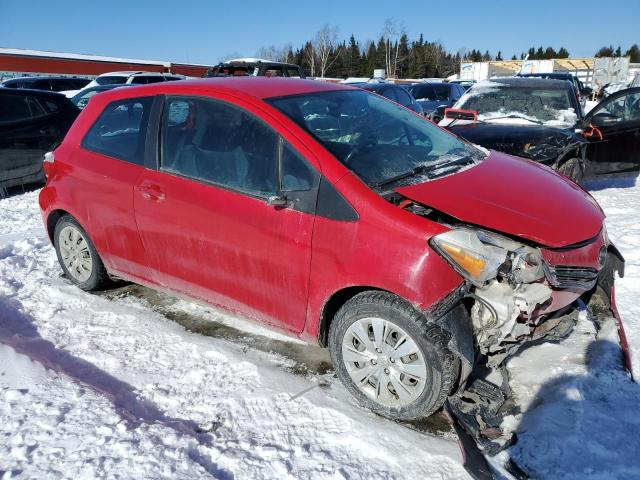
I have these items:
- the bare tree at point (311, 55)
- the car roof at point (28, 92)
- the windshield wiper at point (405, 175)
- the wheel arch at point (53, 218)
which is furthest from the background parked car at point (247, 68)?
the bare tree at point (311, 55)

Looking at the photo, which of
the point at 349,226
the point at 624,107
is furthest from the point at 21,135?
the point at 624,107

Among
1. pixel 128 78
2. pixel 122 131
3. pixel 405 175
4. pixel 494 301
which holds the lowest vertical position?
pixel 494 301

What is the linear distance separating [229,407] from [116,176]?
1.91 m

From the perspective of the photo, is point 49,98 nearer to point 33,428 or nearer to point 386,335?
point 33,428

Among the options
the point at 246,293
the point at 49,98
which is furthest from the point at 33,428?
the point at 49,98

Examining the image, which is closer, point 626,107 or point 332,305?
point 332,305

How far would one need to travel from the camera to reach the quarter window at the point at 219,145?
2.99 metres

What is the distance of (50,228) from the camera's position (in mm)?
4422

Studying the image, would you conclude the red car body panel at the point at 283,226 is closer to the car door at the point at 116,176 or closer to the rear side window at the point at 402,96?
the car door at the point at 116,176

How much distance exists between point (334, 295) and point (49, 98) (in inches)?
290

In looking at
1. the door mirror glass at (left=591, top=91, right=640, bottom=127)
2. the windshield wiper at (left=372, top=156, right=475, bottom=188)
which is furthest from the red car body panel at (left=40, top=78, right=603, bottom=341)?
the door mirror glass at (left=591, top=91, right=640, bottom=127)

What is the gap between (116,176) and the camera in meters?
3.68

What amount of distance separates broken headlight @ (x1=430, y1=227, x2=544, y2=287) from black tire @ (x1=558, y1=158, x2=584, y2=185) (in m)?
3.96

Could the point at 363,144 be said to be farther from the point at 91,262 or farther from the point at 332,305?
the point at 91,262
